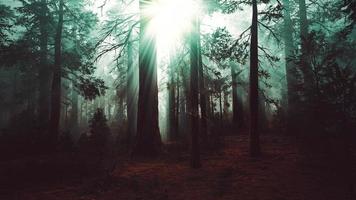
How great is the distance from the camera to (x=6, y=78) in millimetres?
37781

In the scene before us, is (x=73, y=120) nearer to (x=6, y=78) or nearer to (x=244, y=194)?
(x=6, y=78)

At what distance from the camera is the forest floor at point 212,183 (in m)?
5.88

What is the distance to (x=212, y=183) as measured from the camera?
22.5 ft

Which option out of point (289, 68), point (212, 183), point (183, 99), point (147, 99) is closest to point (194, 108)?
point (212, 183)

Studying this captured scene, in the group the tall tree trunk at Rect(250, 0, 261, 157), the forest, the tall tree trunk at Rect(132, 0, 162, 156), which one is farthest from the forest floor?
the tall tree trunk at Rect(132, 0, 162, 156)

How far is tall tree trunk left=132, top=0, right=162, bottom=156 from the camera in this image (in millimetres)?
10953

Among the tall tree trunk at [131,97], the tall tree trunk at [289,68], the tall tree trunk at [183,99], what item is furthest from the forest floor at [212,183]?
the tall tree trunk at [131,97]

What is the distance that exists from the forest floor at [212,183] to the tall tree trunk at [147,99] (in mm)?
1391

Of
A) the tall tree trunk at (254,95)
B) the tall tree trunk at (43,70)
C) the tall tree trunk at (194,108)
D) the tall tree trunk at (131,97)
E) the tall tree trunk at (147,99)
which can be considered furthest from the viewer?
the tall tree trunk at (131,97)

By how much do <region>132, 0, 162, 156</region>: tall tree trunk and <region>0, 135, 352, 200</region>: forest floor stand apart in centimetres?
139

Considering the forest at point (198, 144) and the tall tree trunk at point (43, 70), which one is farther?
the tall tree trunk at point (43, 70)

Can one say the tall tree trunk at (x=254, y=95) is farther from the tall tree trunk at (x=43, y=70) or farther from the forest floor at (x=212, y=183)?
the tall tree trunk at (x=43, y=70)

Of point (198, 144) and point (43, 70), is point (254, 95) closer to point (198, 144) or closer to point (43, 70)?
point (198, 144)

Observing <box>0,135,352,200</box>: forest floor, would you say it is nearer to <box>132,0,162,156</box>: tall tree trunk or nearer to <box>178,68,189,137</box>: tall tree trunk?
<box>132,0,162,156</box>: tall tree trunk
